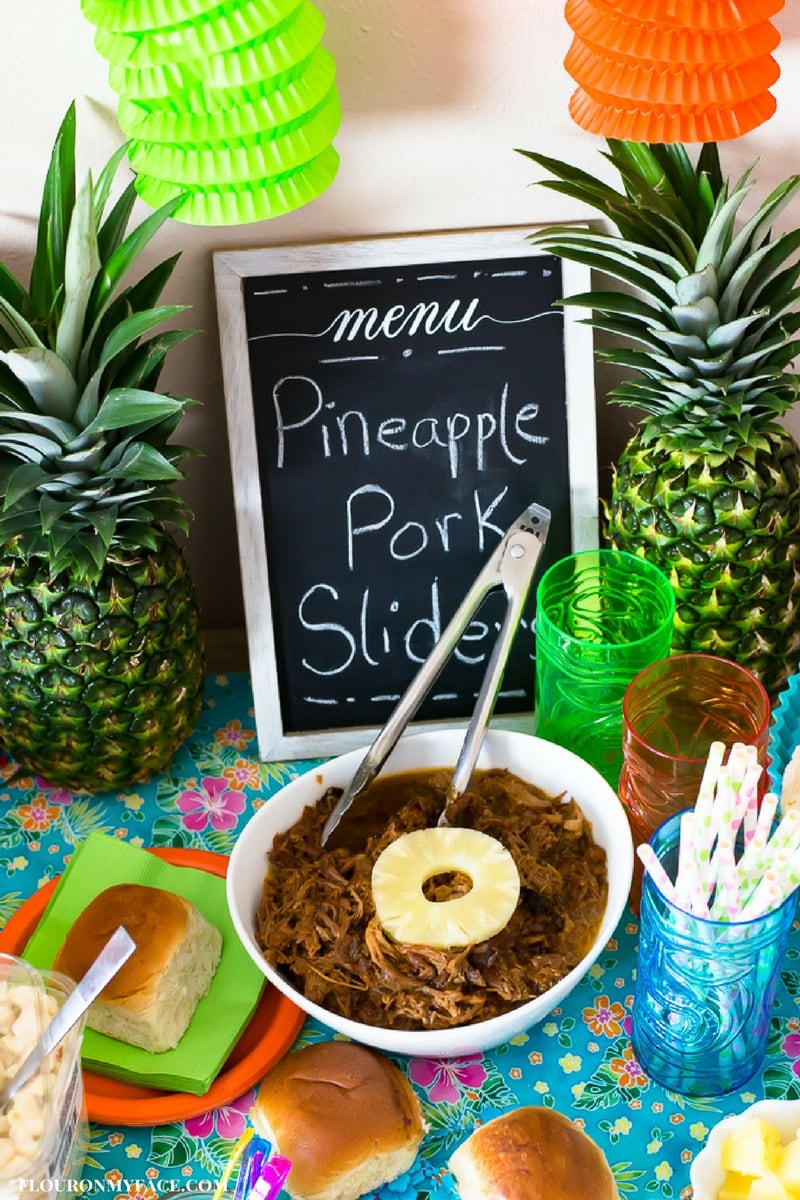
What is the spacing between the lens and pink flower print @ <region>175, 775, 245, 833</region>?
53.2 inches

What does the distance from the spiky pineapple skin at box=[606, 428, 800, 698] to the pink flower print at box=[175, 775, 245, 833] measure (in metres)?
0.48

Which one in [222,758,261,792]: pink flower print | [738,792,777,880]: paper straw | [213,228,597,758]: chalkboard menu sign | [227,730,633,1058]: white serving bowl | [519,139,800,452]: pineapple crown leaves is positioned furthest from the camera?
[222,758,261,792]: pink flower print

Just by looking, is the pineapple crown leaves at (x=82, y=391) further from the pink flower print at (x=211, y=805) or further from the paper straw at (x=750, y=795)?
the paper straw at (x=750, y=795)

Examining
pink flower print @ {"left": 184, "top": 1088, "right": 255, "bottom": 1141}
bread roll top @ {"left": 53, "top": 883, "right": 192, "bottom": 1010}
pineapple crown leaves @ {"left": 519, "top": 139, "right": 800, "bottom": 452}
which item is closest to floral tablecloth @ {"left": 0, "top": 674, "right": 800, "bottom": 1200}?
pink flower print @ {"left": 184, "top": 1088, "right": 255, "bottom": 1141}

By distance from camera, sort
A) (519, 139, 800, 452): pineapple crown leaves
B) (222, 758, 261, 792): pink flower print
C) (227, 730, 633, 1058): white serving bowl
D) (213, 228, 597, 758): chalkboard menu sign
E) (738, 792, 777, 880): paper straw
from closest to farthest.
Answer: (738, 792, 777, 880): paper straw → (227, 730, 633, 1058): white serving bowl → (519, 139, 800, 452): pineapple crown leaves → (213, 228, 597, 758): chalkboard menu sign → (222, 758, 261, 792): pink flower print

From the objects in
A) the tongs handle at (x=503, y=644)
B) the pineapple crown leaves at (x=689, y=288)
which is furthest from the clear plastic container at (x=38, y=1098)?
the pineapple crown leaves at (x=689, y=288)

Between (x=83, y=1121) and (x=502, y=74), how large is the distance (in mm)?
990

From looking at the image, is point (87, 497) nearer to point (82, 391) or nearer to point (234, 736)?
point (82, 391)

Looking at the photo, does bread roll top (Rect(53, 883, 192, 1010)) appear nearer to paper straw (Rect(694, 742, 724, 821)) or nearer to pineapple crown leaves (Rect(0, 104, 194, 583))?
pineapple crown leaves (Rect(0, 104, 194, 583))

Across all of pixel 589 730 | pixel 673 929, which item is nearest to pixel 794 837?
pixel 673 929

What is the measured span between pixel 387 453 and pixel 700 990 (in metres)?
0.60

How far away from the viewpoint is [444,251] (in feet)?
4.20

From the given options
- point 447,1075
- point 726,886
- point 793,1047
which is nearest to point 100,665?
point 447,1075

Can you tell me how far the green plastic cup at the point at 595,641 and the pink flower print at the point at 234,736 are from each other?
32cm
